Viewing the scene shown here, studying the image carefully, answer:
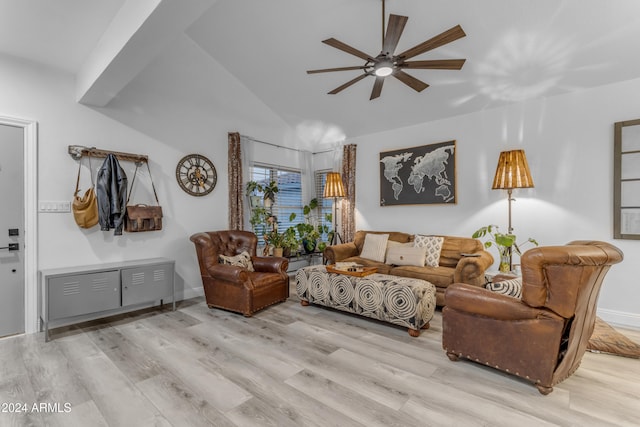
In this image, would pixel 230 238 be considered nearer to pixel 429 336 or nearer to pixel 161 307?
pixel 161 307

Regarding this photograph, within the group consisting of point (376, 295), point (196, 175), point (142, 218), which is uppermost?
point (196, 175)

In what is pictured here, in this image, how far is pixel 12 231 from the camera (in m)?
3.05

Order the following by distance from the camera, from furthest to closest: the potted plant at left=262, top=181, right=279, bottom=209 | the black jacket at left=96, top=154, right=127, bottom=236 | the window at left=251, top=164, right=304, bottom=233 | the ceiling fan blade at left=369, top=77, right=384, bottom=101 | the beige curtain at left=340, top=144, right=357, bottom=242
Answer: the beige curtain at left=340, top=144, right=357, bottom=242
the window at left=251, top=164, right=304, bottom=233
the potted plant at left=262, top=181, right=279, bottom=209
the black jacket at left=96, top=154, right=127, bottom=236
the ceiling fan blade at left=369, top=77, right=384, bottom=101

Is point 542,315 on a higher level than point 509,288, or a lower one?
lower

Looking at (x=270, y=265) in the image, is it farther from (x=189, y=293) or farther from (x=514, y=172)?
(x=514, y=172)

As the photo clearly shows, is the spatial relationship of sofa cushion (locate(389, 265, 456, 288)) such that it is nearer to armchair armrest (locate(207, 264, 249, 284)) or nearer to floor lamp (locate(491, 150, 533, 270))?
floor lamp (locate(491, 150, 533, 270))

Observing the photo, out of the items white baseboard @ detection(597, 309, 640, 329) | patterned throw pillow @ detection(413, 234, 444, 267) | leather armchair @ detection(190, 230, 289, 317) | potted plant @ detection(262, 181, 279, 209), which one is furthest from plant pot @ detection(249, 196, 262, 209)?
white baseboard @ detection(597, 309, 640, 329)

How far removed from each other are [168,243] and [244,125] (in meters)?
2.32

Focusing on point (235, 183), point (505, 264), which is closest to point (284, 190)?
point (235, 183)

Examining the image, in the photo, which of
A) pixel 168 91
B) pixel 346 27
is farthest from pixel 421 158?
pixel 168 91

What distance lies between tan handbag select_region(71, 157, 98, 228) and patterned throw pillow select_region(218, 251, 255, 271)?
149cm

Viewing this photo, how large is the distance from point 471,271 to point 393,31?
8.89ft

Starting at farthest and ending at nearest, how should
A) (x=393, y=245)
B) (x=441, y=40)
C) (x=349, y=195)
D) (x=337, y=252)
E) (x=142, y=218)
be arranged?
(x=349, y=195) → (x=337, y=252) → (x=393, y=245) → (x=142, y=218) → (x=441, y=40)

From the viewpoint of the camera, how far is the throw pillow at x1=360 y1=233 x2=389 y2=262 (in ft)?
15.2
